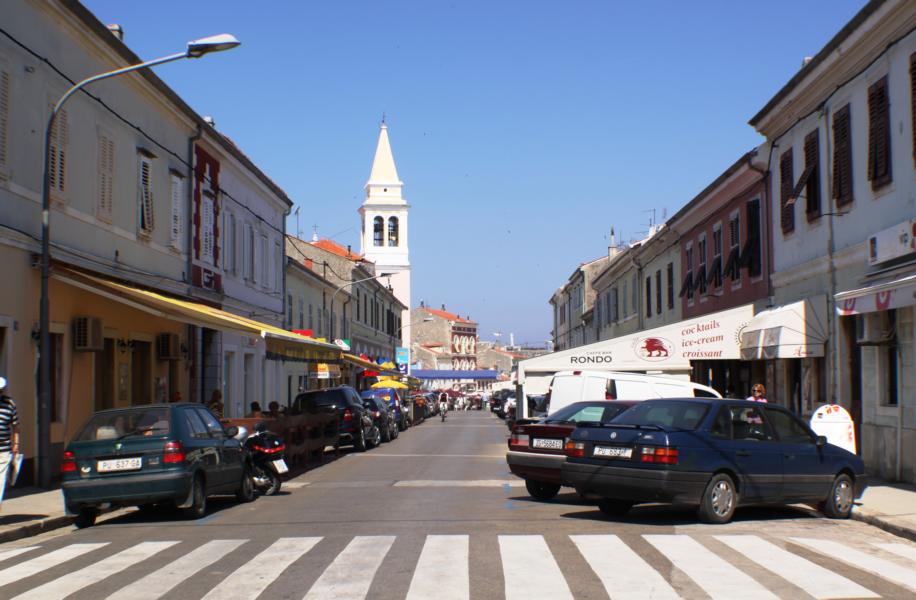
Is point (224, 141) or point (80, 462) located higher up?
A: point (224, 141)

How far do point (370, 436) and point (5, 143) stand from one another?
1547 cm

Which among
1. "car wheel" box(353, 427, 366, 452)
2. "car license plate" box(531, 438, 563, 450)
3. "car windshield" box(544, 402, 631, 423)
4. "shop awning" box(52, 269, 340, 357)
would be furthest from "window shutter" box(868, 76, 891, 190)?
"car wheel" box(353, 427, 366, 452)

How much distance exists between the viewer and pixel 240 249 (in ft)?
108

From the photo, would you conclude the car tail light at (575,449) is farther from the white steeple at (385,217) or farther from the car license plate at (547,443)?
→ the white steeple at (385,217)

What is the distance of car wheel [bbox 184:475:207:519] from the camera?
42.2 feet

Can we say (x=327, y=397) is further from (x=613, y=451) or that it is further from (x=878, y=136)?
(x=613, y=451)

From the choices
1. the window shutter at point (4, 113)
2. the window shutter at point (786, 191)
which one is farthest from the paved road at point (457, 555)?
the window shutter at point (786, 191)

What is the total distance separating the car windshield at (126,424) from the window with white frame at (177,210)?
1273 cm

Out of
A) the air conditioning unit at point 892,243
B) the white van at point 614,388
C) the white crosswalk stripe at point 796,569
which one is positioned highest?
the air conditioning unit at point 892,243

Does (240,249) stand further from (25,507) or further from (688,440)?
(688,440)

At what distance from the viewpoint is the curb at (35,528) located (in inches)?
457

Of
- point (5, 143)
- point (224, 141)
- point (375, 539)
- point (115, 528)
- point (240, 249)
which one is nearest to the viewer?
point (375, 539)

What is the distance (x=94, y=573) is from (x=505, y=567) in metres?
3.69

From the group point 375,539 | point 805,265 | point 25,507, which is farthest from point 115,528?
point 805,265
